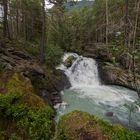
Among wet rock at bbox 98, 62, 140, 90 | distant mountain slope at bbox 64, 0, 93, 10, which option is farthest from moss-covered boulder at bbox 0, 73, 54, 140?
distant mountain slope at bbox 64, 0, 93, 10

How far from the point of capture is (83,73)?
22.0 metres

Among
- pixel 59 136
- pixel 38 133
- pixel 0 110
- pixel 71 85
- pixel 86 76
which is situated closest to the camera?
pixel 59 136

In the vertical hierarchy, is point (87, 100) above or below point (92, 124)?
below

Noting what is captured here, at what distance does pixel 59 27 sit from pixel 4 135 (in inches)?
1040

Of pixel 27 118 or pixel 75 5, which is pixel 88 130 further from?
pixel 75 5

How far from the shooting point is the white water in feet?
45.0

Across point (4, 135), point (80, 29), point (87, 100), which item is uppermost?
point (80, 29)

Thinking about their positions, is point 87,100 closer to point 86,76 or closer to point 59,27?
point 86,76

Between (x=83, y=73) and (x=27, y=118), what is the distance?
601 inches

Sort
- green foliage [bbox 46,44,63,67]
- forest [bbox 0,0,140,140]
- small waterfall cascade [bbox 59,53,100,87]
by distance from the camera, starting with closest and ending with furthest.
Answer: forest [bbox 0,0,140,140]
green foliage [bbox 46,44,63,67]
small waterfall cascade [bbox 59,53,100,87]

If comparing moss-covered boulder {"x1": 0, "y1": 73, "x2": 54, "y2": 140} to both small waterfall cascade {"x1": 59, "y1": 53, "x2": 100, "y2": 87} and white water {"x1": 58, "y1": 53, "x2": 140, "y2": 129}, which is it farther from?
small waterfall cascade {"x1": 59, "y1": 53, "x2": 100, "y2": 87}

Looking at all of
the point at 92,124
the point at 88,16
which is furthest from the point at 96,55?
the point at 92,124

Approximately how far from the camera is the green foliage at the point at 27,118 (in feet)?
22.0

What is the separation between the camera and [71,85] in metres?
20.0
